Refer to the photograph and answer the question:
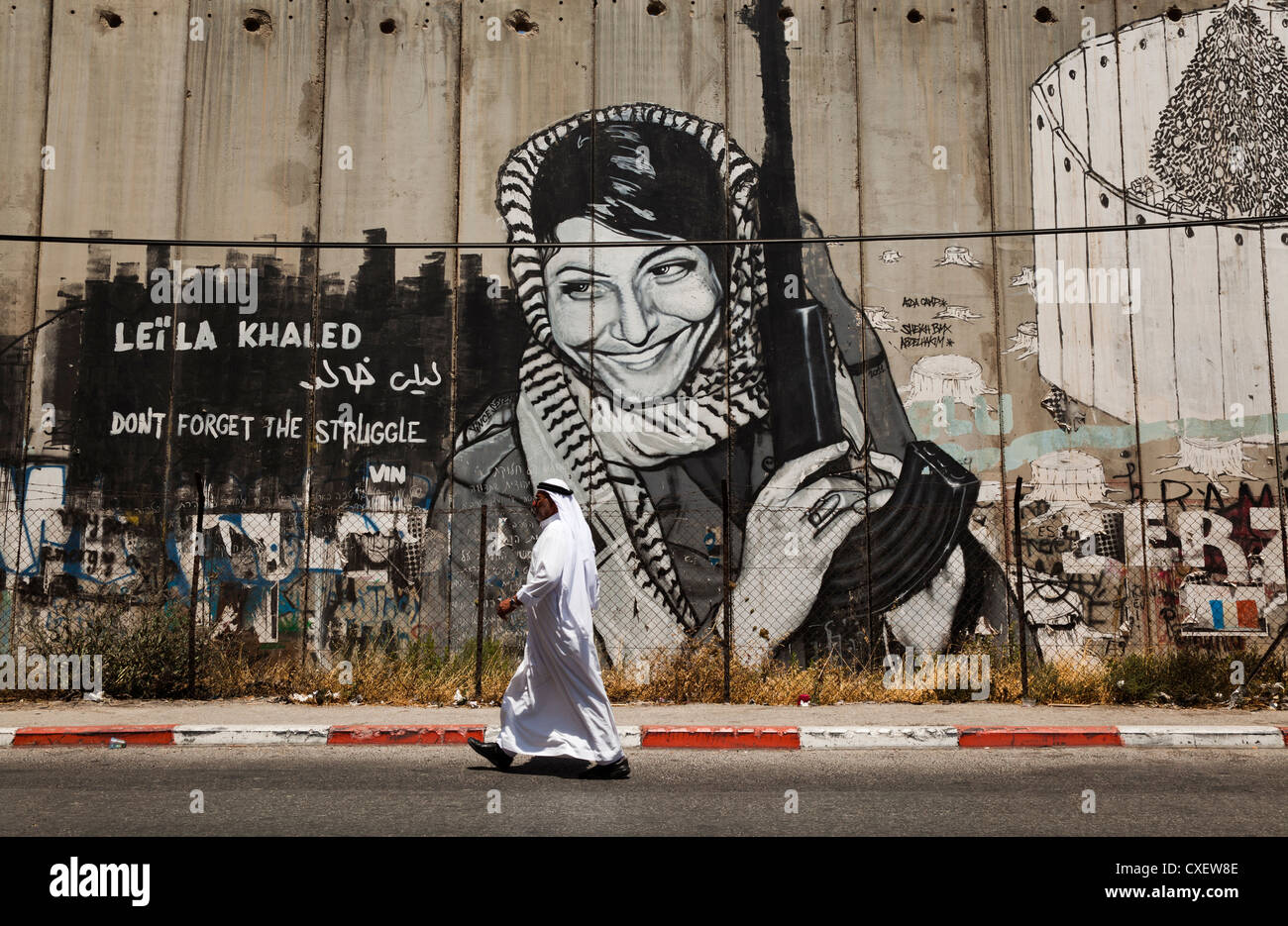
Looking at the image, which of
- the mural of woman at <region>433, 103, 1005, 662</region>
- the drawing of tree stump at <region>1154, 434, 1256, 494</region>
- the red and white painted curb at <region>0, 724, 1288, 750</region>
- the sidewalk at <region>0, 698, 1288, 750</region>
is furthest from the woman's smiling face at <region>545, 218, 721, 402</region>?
the drawing of tree stump at <region>1154, 434, 1256, 494</region>

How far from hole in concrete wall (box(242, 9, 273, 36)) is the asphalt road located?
795 cm

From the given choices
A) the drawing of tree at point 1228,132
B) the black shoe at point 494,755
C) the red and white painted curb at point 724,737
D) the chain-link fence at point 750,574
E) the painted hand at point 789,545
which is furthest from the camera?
the drawing of tree at point 1228,132

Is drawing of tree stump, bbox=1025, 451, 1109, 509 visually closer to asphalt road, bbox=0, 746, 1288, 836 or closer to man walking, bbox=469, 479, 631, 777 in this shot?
asphalt road, bbox=0, 746, 1288, 836

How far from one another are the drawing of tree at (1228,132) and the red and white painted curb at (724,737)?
6.31 meters

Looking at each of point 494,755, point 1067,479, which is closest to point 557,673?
point 494,755

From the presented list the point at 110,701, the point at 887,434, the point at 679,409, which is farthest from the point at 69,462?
the point at 887,434

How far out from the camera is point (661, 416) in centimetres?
1069

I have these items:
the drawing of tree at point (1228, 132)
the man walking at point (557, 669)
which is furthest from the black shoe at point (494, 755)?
the drawing of tree at point (1228, 132)

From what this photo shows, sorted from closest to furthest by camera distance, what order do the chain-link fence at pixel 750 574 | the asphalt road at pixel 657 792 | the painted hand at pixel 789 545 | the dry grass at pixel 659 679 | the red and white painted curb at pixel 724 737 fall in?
the asphalt road at pixel 657 792, the red and white painted curb at pixel 724 737, the dry grass at pixel 659 679, the chain-link fence at pixel 750 574, the painted hand at pixel 789 545

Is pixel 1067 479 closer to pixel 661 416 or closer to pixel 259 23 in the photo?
pixel 661 416

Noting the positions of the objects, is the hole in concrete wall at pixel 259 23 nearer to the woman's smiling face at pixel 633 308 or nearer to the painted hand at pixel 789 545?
the woman's smiling face at pixel 633 308

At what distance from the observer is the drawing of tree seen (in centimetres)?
1098

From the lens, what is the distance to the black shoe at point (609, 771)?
19.4 feet
